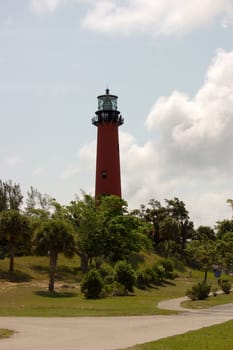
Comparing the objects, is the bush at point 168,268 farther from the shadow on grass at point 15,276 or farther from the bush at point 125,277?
the shadow on grass at point 15,276

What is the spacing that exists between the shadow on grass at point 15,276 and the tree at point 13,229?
2.66ft

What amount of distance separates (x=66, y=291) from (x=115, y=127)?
30401 millimetres

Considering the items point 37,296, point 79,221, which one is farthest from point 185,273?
point 37,296

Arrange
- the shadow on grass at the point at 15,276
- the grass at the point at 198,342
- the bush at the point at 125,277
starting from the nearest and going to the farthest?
1. the grass at the point at 198,342
2. the bush at the point at 125,277
3. the shadow on grass at the point at 15,276

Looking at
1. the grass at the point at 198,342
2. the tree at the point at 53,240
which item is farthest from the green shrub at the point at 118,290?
the grass at the point at 198,342

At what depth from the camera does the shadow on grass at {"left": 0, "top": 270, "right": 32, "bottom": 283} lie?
43188mm

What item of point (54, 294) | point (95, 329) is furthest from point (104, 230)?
point (95, 329)

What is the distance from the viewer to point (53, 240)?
1540 inches

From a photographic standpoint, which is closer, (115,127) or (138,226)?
(138,226)

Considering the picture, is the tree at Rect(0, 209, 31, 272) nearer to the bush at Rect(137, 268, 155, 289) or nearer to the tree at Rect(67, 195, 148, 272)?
the tree at Rect(67, 195, 148, 272)

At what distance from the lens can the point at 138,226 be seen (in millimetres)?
57250

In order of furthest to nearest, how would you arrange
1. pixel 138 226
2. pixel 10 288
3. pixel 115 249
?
pixel 138 226 < pixel 115 249 < pixel 10 288

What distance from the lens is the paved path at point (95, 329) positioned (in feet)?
47.8

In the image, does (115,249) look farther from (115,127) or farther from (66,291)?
(115,127)
